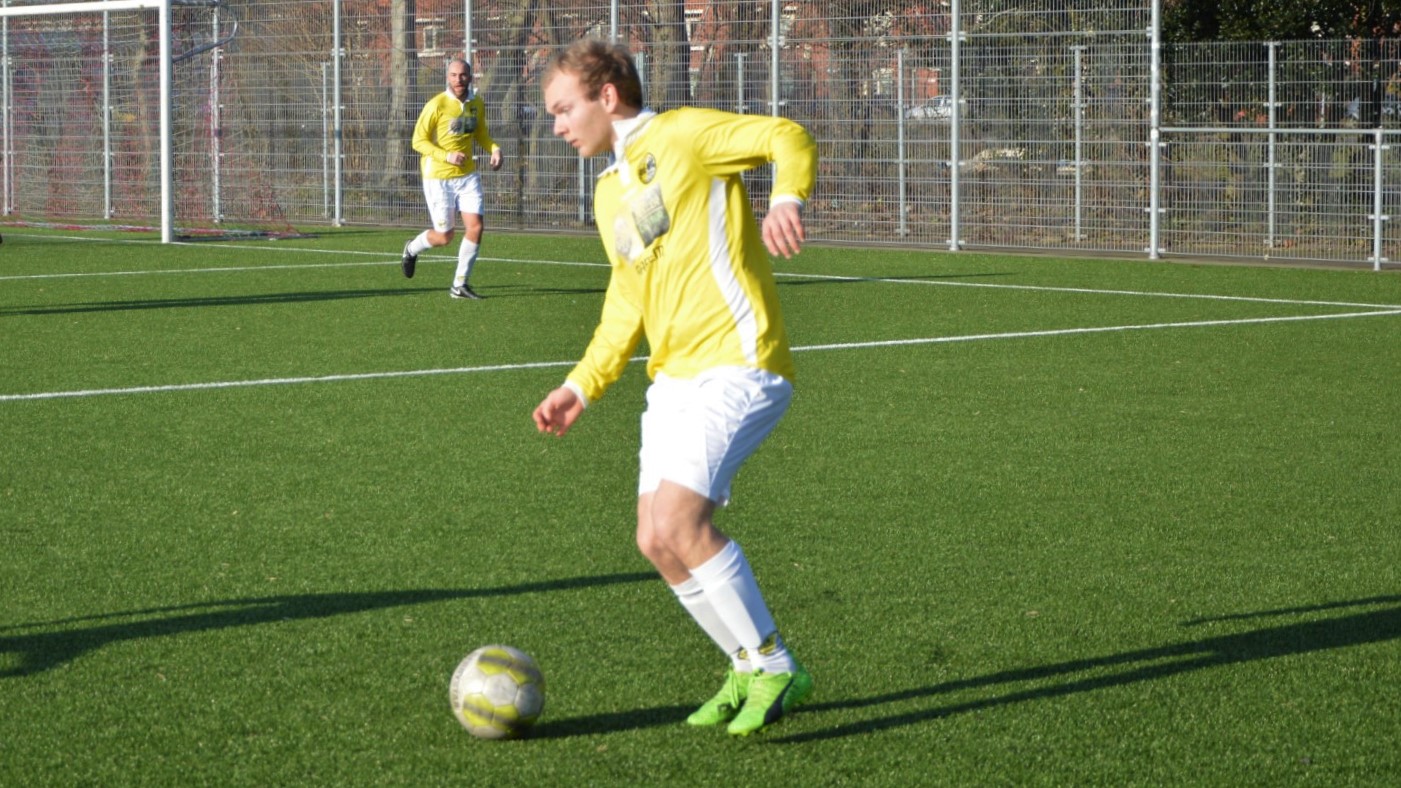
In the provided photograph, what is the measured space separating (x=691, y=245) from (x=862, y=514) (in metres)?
2.89

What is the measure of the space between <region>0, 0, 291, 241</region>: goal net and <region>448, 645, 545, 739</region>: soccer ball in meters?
22.8

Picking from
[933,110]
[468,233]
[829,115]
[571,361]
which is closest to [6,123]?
[829,115]

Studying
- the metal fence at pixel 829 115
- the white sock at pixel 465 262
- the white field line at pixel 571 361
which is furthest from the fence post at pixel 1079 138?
the white sock at pixel 465 262

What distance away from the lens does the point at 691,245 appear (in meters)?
4.73

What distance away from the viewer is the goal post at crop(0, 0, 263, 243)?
91.3 feet

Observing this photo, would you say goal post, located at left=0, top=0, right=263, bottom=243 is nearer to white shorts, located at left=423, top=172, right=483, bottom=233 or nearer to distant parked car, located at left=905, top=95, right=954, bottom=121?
distant parked car, located at left=905, top=95, right=954, bottom=121

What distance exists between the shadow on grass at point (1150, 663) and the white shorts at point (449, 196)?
12466 mm

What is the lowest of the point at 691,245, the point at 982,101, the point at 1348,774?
the point at 1348,774

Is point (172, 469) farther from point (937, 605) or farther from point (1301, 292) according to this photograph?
point (1301, 292)

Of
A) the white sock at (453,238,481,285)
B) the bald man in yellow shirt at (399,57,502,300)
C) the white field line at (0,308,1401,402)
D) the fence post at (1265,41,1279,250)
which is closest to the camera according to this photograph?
the white field line at (0,308,1401,402)

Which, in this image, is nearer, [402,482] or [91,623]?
[91,623]

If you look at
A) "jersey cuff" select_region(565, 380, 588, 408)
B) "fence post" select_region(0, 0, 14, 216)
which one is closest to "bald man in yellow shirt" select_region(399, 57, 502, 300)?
"jersey cuff" select_region(565, 380, 588, 408)

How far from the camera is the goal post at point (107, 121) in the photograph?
91.3ft

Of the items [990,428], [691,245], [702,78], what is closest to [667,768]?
[691,245]
